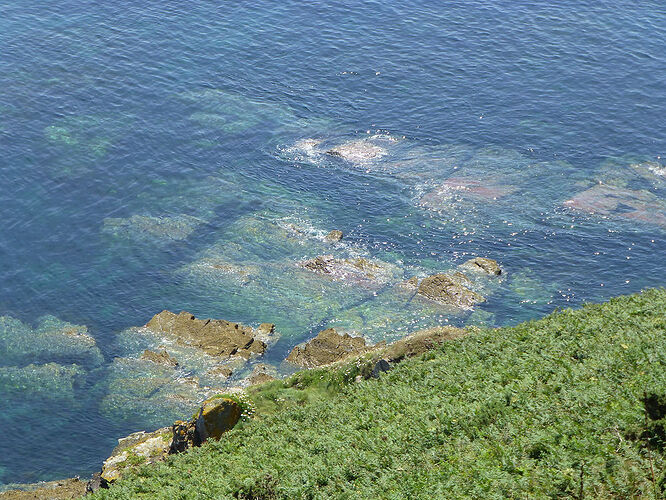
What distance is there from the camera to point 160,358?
49.1 metres

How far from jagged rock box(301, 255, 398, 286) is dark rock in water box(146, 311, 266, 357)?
838 cm

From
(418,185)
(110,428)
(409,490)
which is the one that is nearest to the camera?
(409,490)

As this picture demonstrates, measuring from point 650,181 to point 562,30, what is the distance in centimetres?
3479

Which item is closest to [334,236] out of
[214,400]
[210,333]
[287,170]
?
[287,170]

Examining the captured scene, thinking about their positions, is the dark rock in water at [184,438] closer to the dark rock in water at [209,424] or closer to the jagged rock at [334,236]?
the dark rock in water at [209,424]

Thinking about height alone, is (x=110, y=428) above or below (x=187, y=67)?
below

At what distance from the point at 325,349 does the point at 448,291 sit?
1095cm

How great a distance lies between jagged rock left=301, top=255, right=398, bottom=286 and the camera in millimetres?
56312

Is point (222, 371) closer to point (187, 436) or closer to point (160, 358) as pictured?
point (160, 358)

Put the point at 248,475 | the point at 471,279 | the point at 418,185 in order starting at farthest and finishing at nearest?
the point at 418,185
the point at 471,279
the point at 248,475

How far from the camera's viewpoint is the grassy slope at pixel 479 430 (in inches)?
774

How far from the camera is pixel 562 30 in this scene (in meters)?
94.6

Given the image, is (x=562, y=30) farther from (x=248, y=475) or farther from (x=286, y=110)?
(x=248, y=475)

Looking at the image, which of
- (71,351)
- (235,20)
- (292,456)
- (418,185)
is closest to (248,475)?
(292,456)
